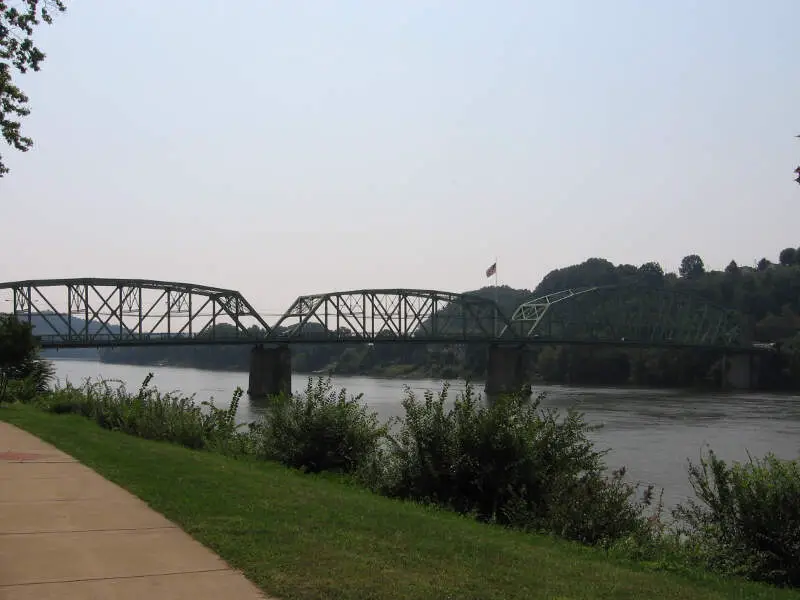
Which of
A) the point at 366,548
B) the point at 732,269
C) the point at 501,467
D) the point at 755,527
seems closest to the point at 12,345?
the point at 501,467

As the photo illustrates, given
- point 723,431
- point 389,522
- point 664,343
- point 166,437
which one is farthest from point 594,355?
point 389,522

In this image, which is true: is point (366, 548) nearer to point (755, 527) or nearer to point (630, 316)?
point (755, 527)

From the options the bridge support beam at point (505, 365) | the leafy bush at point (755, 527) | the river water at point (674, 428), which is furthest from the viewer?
the bridge support beam at point (505, 365)

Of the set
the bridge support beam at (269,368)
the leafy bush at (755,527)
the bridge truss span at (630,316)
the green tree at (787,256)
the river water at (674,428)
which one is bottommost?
the river water at (674,428)

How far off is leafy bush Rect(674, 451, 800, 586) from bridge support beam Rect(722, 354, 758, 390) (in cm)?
11226

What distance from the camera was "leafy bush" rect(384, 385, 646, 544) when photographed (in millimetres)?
13000

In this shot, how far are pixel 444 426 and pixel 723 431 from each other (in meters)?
39.9

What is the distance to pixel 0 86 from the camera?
45.7 feet

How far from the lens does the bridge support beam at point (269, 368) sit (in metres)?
91.6

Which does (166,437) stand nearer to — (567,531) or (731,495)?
(567,531)

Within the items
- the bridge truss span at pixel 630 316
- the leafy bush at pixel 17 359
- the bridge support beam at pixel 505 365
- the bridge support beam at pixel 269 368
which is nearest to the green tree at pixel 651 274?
the bridge truss span at pixel 630 316

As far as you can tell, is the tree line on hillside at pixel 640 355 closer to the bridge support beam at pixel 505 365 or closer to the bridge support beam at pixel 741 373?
the bridge support beam at pixel 741 373

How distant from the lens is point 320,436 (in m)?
17.0

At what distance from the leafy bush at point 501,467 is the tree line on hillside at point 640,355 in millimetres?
96143
